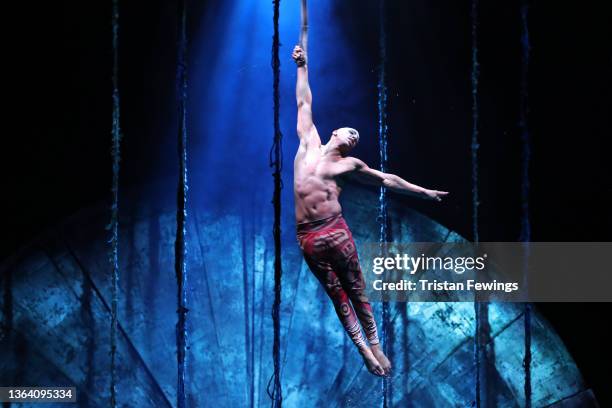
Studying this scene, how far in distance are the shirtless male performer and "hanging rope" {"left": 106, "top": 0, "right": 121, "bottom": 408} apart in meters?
1.85

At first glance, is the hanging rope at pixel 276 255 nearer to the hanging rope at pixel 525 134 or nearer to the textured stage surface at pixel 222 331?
the textured stage surface at pixel 222 331

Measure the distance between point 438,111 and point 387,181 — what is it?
1512 millimetres

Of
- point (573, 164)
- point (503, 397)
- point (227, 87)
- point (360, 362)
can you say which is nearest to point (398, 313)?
point (360, 362)

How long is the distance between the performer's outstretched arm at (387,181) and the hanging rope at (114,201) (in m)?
2.15

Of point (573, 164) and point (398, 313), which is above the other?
point (573, 164)

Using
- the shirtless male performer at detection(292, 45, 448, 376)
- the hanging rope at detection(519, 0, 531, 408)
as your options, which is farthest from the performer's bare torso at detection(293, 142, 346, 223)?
the hanging rope at detection(519, 0, 531, 408)

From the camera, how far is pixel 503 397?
5.67 meters

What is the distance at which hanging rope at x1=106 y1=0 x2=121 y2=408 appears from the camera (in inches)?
224

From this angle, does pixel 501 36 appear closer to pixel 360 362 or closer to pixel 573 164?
pixel 573 164

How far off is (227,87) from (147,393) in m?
2.54

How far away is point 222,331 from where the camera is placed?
5.78m

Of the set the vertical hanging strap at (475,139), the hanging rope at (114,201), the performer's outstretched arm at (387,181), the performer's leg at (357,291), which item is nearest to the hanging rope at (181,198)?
the hanging rope at (114,201)

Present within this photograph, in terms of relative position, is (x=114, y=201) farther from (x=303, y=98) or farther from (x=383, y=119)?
(x=383, y=119)

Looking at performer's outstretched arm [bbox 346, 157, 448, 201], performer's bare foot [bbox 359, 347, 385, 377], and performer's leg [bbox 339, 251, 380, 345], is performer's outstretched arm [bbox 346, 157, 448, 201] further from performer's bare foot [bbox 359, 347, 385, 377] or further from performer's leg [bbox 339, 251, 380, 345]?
performer's bare foot [bbox 359, 347, 385, 377]
